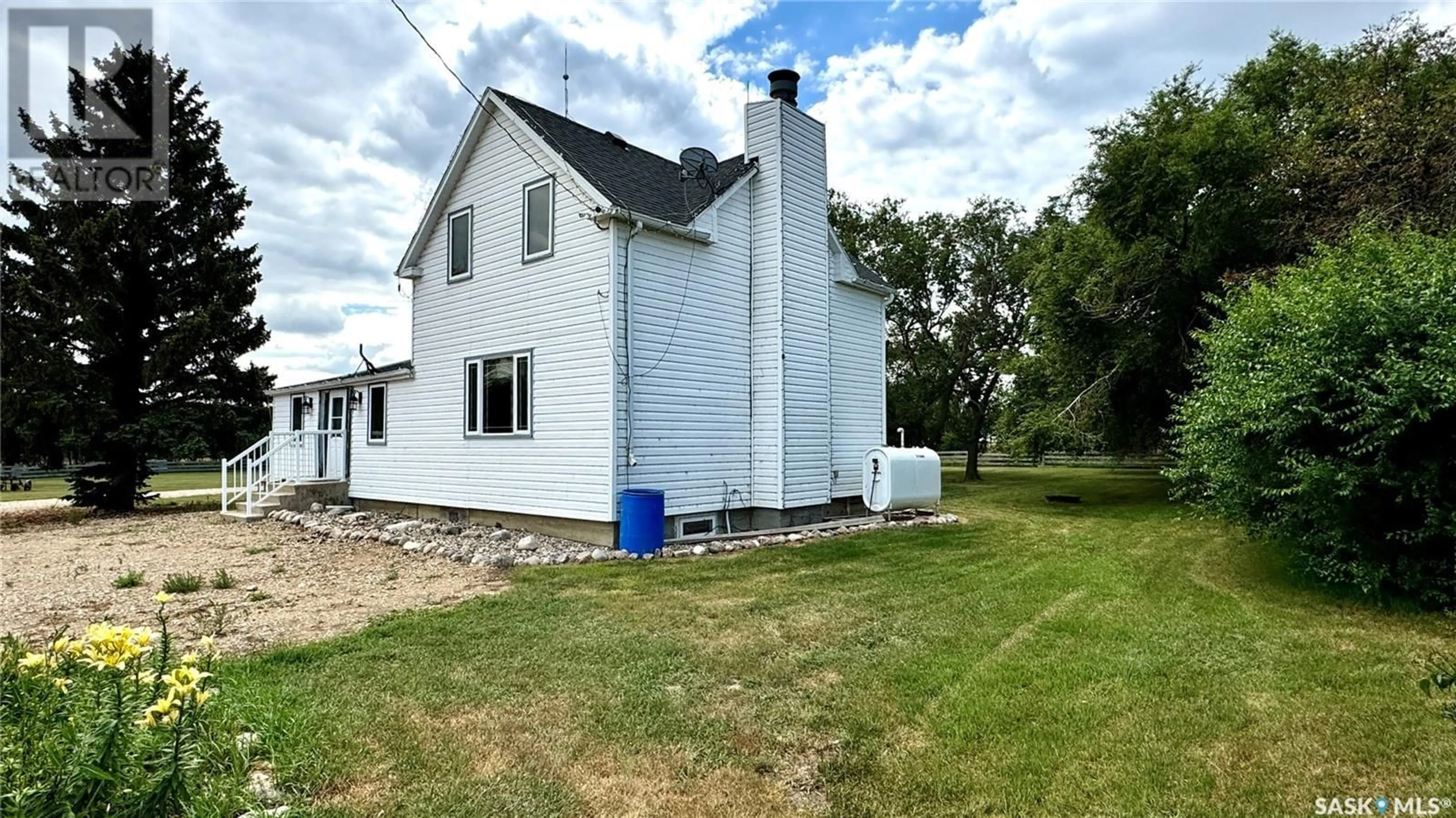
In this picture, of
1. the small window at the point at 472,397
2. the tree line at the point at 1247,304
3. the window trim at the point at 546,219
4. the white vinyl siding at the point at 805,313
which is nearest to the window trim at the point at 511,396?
A: the small window at the point at 472,397

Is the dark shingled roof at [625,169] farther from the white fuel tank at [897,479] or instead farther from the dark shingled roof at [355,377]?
the white fuel tank at [897,479]

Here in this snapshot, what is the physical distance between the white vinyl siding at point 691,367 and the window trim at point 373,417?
651 cm

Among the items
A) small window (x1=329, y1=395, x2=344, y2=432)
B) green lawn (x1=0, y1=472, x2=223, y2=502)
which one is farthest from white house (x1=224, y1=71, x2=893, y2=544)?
green lawn (x1=0, y1=472, x2=223, y2=502)

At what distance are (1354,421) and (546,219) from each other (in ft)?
32.3

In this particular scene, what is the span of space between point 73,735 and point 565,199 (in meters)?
8.86

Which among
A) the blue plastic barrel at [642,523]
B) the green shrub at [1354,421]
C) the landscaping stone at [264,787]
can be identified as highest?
the green shrub at [1354,421]

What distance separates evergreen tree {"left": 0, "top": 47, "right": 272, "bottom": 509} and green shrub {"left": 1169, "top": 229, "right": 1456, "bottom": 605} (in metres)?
17.9

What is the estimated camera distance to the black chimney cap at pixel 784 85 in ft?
38.6

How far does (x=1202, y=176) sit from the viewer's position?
14.4 m

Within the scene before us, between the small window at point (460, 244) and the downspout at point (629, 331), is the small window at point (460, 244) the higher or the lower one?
the higher one

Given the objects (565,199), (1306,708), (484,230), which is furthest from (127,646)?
(484,230)

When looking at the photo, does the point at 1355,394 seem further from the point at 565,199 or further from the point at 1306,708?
the point at 565,199

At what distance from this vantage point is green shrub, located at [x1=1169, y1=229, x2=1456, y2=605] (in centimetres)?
549

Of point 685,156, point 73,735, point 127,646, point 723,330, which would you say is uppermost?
point 685,156
